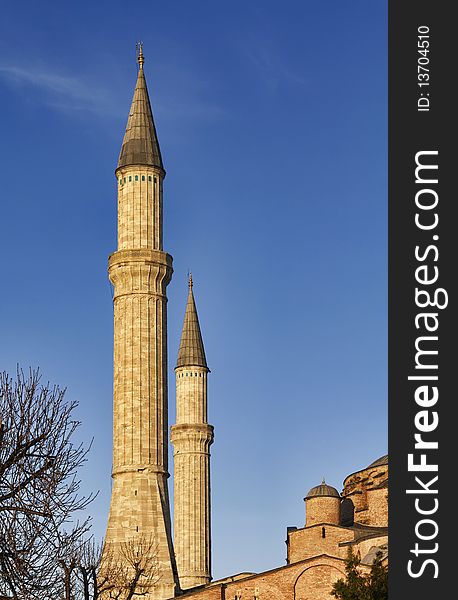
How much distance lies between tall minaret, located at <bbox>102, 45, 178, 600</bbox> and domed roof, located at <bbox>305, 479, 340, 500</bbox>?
1198 centimetres

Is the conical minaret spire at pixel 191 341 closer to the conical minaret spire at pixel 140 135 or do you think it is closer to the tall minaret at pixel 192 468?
the tall minaret at pixel 192 468

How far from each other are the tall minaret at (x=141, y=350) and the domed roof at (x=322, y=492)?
12.0m

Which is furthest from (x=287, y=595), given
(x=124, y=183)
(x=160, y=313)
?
(x=124, y=183)

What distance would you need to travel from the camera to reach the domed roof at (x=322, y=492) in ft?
154

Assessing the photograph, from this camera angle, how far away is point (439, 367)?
1377 centimetres

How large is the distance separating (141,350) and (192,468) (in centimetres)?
1469

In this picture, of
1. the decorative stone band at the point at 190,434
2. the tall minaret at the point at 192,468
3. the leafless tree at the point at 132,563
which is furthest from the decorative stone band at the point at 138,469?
the decorative stone band at the point at 190,434

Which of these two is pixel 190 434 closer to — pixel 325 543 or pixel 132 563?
pixel 325 543

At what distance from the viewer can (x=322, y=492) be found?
47.1m

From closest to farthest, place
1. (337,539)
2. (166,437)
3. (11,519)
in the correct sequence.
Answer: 1. (11,519)
2. (166,437)
3. (337,539)

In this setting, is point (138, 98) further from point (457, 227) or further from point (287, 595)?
point (457, 227)

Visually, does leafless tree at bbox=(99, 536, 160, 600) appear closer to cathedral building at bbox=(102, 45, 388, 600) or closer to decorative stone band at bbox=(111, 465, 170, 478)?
cathedral building at bbox=(102, 45, 388, 600)

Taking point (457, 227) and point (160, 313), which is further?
point (160, 313)

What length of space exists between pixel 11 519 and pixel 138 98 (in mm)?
23661
